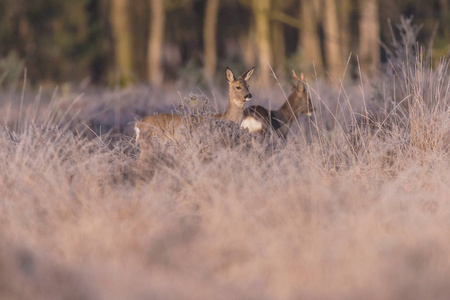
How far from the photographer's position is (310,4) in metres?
24.1

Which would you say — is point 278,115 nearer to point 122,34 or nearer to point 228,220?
point 228,220

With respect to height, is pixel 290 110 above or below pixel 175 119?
below

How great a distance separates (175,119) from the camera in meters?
6.85

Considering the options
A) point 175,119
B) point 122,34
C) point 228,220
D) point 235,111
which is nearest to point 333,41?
point 122,34

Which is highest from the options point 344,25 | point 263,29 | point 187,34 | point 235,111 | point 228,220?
point 228,220

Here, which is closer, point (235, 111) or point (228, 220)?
point (228, 220)

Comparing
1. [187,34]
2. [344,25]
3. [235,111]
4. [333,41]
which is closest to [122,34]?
[333,41]

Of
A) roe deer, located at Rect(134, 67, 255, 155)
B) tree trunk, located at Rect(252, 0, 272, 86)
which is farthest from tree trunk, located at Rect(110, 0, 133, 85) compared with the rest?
roe deer, located at Rect(134, 67, 255, 155)

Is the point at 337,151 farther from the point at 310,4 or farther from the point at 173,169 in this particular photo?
the point at 310,4

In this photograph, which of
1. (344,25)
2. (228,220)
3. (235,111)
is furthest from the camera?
(344,25)

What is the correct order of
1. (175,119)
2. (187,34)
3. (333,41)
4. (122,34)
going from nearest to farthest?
(175,119) → (122,34) → (333,41) → (187,34)

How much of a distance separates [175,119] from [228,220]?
2681 mm

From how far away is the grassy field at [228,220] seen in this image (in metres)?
3.59

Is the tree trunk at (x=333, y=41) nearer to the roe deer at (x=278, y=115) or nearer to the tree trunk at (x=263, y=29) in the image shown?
the tree trunk at (x=263, y=29)
